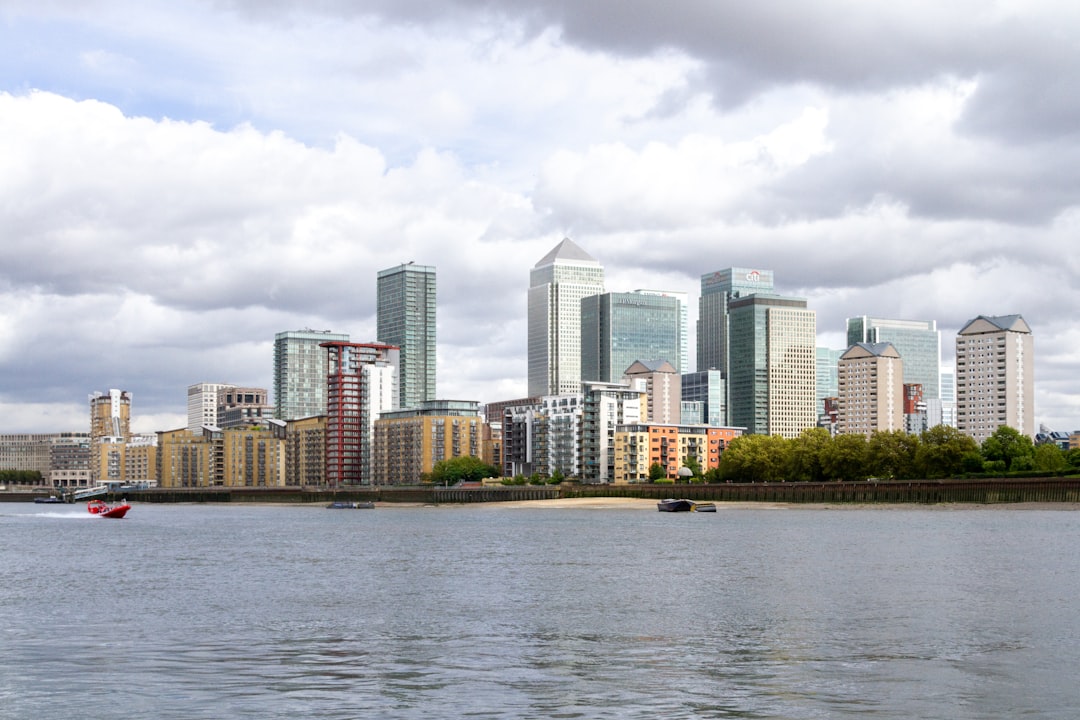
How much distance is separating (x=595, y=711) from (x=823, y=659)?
10.9m

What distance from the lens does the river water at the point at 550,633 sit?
108ft

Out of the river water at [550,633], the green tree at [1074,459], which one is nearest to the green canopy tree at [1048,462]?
the green tree at [1074,459]

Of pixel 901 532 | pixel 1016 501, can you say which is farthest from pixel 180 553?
pixel 1016 501

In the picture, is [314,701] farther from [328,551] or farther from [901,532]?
[901,532]

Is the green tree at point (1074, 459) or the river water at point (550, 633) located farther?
the green tree at point (1074, 459)

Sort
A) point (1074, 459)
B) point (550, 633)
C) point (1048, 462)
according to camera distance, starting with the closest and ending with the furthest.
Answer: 1. point (550, 633)
2. point (1074, 459)
3. point (1048, 462)

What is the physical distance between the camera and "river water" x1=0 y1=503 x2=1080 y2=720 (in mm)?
32781

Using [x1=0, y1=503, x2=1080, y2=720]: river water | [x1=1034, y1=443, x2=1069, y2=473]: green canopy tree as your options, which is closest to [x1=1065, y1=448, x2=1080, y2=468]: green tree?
[x1=1034, y1=443, x2=1069, y2=473]: green canopy tree

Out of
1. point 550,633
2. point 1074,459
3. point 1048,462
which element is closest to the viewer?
point 550,633

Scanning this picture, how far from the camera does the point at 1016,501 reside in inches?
6880

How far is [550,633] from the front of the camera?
4609 cm

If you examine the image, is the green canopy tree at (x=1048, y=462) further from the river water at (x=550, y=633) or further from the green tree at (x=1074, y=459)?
the river water at (x=550, y=633)

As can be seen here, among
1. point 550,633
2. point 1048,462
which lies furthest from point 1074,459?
point 550,633

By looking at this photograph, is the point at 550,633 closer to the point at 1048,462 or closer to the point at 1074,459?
the point at 1074,459
